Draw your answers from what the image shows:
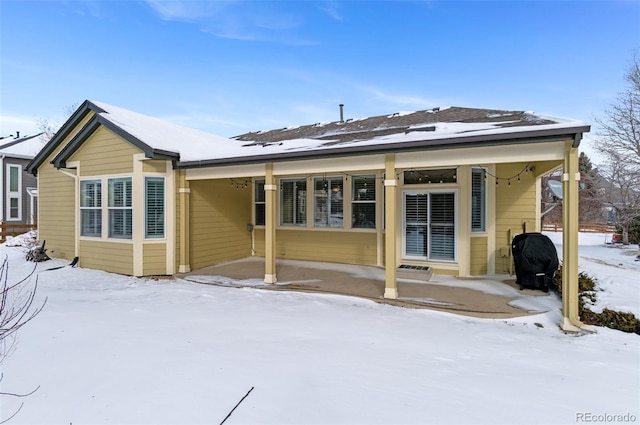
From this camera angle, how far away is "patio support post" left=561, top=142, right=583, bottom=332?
16.1 ft

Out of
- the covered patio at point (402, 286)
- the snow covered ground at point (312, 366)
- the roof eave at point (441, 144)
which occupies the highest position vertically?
the roof eave at point (441, 144)

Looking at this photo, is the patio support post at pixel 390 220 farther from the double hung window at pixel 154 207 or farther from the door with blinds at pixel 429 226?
the double hung window at pixel 154 207

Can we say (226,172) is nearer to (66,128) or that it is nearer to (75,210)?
(75,210)

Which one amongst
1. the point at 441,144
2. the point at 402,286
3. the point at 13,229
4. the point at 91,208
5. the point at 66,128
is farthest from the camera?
the point at 13,229

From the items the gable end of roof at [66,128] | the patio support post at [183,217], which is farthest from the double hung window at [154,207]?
the gable end of roof at [66,128]

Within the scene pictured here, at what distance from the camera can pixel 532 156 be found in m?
5.16

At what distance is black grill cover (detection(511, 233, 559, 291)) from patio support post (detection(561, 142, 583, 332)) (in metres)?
1.66

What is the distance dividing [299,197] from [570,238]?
23.2ft

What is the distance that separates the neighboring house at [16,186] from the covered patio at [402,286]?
18.0 meters

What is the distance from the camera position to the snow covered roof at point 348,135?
17.4 ft

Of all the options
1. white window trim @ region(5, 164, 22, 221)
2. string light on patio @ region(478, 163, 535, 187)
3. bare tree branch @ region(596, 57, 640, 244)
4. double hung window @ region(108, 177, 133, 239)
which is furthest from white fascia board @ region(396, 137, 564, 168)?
white window trim @ region(5, 164, 22, 221)

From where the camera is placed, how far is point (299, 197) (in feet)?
34.1

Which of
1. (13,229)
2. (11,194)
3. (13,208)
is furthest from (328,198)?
(13,208)

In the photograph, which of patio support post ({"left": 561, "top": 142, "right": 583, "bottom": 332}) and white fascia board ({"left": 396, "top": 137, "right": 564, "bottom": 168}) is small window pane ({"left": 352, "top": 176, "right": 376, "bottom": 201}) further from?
patio support post ({"left": 561, "top": 142, "right": 583, "bottom": 332})
